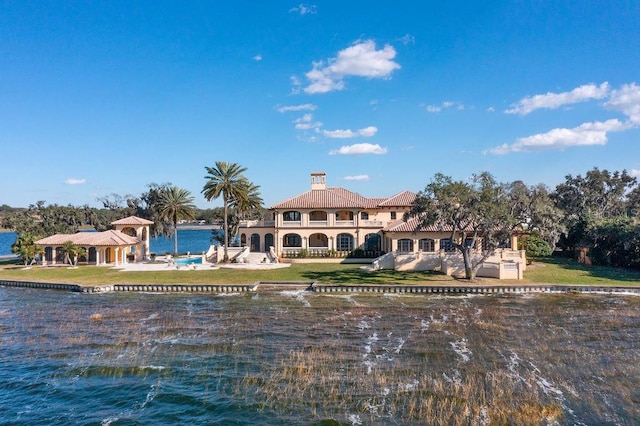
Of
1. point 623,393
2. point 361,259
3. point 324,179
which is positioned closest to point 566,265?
point 361,259

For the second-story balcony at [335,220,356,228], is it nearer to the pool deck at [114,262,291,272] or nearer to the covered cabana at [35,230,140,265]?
the pool deck at [114,262,291,272]

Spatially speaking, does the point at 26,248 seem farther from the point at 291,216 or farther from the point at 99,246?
the point at 291,216

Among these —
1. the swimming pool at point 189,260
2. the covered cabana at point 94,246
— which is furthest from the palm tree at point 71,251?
the swimming pool at point 189,260

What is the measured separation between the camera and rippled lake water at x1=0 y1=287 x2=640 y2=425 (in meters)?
14.6

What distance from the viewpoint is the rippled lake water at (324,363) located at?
14.6 meters

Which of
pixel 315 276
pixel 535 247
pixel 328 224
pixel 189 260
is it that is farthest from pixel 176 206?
pixel 535 247

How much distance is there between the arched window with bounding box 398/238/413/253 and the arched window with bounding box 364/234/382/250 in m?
5.55

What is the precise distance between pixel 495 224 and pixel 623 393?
74.6ft

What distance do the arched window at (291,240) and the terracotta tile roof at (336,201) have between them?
396 centimetres

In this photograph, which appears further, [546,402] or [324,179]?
[324,179]

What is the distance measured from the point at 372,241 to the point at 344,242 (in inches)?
137

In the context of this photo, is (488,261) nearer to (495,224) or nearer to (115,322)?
(495,224)

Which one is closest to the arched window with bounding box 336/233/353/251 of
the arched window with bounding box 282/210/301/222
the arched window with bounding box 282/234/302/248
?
the arched window with bounding box 282/234/302/248

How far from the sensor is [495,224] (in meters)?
37.6
